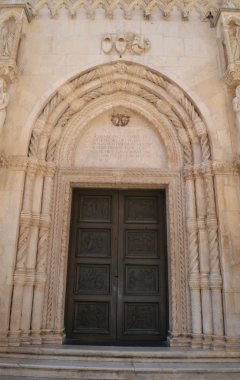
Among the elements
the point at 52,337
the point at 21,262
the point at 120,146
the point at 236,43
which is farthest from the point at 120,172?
the point at 236,43

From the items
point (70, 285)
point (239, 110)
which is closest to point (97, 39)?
point (239, 110)

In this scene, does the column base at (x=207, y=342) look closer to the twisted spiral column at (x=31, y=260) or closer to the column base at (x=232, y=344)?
the column base at (x=232, y=344)

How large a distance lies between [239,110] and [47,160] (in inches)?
130

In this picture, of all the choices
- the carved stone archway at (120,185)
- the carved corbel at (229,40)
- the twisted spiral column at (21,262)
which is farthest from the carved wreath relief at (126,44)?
the twisted spiral column at (21,262)

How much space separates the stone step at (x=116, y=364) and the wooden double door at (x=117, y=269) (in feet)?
2.78

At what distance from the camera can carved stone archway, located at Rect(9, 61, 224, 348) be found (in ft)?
16.5

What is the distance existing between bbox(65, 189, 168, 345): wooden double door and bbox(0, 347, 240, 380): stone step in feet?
2.78

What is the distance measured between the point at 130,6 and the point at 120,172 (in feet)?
10.7

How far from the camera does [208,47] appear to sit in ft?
20.4

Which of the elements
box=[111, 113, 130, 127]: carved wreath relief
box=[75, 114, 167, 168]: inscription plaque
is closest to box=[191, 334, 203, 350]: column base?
box=[75, 114, 167, 168]: inscription plaque

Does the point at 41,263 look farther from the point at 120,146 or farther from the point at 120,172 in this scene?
the point at 120,146

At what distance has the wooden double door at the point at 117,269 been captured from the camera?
18.5 ft

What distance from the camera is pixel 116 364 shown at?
4.36 m

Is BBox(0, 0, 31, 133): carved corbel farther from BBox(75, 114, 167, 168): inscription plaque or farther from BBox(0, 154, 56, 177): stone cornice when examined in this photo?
BBox(75, 114, 167, 168): inscription plaque
